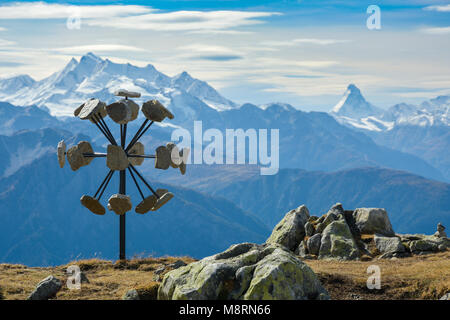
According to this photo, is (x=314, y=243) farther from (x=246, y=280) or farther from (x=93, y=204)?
(x=246, y=280)

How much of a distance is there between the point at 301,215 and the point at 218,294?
2373 centimetres

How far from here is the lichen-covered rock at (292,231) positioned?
38.5m

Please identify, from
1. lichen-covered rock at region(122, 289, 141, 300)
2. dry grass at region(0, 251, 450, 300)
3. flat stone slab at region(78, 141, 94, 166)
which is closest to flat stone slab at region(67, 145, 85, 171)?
flat stone slab at region(78, 141, 94, 166)

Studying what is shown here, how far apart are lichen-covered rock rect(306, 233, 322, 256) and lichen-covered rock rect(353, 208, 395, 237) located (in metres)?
3.63

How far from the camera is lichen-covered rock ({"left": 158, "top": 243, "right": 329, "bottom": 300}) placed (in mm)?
16781

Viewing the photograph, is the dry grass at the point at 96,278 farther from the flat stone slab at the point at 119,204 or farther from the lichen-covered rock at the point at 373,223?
the lichen-covered rock at the point at 373,223

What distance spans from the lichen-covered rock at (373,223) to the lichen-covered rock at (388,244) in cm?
161

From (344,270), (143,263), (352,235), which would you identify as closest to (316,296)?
(344,270)

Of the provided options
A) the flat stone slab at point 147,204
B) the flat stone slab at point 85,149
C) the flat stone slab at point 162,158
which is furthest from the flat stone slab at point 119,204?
the flat stone slab at point 85,149

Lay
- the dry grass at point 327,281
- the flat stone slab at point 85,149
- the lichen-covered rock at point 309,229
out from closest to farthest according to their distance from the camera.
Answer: the dry grass at point 327,281, the flat stone slab at point 85,149, the lichen-covered rock at point 309,229

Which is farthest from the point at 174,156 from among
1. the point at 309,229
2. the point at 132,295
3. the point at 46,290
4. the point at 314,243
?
the point at 132,295

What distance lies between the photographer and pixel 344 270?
2703 cm

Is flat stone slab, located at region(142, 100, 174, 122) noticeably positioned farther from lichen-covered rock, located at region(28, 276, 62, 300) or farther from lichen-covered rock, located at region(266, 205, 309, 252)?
lichen-covered rock, located at region(266, 205, 309, 252)
